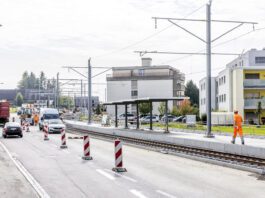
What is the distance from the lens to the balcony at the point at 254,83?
233ft

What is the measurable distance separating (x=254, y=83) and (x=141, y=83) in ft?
138

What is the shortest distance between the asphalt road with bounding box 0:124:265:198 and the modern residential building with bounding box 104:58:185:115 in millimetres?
86728

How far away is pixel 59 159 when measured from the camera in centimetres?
2162

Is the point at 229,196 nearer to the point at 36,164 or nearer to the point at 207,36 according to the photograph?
the point at 36,164

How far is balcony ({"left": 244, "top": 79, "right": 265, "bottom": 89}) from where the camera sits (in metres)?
71.0

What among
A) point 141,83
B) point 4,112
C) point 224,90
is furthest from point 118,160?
point 141,83

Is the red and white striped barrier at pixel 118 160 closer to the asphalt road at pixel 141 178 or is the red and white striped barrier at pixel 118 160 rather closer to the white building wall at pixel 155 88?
the asphalt road at pixel 141 178

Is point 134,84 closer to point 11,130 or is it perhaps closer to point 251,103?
point 251,103

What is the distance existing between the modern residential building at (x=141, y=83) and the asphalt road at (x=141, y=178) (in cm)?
8673

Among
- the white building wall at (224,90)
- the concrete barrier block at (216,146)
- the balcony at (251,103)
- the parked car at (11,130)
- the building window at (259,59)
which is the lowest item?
the concrete barrier block at (216,146)

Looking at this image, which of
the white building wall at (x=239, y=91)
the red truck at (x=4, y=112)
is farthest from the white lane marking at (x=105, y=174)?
the white building wall at (x=239, y=91)

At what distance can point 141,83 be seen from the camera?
11044 centimetres

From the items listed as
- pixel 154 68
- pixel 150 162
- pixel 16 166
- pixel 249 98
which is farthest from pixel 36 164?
pixel 154 68

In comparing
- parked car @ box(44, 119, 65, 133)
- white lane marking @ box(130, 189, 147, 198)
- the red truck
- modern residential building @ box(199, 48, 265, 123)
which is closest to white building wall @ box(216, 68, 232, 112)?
modern residential building @ box(199, 48, 265, 123)
